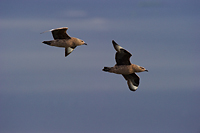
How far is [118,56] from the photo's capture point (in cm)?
5734

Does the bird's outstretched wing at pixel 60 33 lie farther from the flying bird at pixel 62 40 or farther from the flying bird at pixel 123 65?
the flying bird at pixel 123 65

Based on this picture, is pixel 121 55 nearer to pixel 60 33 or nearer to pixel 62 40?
pixel 62 40

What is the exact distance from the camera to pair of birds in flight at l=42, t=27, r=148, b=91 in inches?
2253

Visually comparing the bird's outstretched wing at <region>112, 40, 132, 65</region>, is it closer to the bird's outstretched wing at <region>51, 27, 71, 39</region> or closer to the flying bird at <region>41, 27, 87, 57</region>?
the flying bird at <region>41, 27, 87, 57</region>

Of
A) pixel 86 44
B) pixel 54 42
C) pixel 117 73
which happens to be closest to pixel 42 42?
pixel 54 42

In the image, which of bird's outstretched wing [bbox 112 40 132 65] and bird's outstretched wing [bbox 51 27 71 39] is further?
bird's outstretched wing [bbox 51 27 71 39]

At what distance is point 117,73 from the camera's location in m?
58.5

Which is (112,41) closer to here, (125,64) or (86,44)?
(125,64)

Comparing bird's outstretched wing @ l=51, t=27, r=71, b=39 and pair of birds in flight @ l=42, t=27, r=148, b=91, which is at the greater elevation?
bird's outstretched wing @ l=51, t=27, r=71, b=39

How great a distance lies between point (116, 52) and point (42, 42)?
34.1 ft

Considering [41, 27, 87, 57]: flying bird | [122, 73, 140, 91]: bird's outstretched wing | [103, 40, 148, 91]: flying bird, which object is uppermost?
[41, 27, 87, 57]: flying bird

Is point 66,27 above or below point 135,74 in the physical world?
above

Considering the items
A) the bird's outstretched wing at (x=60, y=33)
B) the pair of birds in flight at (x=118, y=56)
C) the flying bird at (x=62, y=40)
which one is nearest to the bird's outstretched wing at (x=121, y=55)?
the pair of birds in flight at (x=118, y=56)

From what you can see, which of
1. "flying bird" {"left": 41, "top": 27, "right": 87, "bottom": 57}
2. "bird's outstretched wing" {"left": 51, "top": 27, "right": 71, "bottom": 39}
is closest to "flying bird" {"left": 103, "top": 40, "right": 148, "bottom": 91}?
"flying bird" {"left": 41, "top": 27, "right": 87, "bottom": 57}
